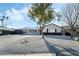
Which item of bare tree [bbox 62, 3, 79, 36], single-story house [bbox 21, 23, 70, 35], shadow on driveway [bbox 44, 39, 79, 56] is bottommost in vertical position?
shadow on driveway [bbox 44, 39, 79, 56]

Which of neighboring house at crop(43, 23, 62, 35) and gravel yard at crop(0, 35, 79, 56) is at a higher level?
neighboring house at crop(43, 23, 62, 35)

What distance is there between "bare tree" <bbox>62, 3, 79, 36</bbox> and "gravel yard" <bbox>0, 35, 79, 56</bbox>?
0.17 metres

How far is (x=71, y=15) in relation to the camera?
414cm

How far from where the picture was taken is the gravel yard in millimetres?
4105

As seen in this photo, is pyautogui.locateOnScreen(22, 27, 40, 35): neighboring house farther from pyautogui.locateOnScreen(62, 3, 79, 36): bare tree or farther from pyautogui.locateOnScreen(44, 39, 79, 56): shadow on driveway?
pyautogui.locateOnScreen(62, 3, 79, 36): bare tree

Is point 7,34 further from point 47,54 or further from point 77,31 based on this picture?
point 77,31

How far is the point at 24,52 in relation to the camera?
161 inches

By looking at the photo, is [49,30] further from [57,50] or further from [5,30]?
[5,30]

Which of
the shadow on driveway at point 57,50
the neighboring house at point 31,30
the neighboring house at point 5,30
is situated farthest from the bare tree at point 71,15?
the neighboring house at point 5,30

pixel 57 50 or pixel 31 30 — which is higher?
pixel 31 30

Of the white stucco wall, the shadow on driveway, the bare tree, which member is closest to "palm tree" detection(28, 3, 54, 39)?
the white stucco wall

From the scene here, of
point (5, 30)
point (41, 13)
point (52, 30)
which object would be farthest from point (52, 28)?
point (5, 30)

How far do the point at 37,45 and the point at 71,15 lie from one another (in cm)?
66

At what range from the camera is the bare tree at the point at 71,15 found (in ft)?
13.5
